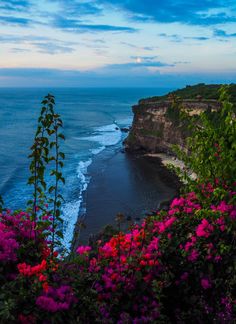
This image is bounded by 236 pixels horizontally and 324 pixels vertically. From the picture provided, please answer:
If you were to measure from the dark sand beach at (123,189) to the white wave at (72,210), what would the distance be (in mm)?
772

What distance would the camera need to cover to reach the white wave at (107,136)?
259ft

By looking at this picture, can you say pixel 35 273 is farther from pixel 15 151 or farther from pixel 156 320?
pixel 15 151

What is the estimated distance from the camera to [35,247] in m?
6.30

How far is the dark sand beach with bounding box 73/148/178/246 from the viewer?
1298 inches

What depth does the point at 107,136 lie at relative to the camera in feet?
283

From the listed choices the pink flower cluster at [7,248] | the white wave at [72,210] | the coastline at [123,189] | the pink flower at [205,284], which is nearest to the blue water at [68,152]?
the white wave at [72,210]

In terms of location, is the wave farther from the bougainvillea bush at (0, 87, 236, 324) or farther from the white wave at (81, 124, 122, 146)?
the bougainvillea bush at (0, 87, 236, 324)

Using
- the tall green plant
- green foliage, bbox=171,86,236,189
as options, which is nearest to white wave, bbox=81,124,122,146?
green foliage, bbox=171,86,236,189

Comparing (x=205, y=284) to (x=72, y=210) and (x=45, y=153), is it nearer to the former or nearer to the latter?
(x=45, y=153)

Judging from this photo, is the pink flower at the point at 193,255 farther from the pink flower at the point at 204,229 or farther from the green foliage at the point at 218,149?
the green foliage at the point at 218,149

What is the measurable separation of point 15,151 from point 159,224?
2374 inches

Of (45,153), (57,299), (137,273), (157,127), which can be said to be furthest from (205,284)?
(157,127)

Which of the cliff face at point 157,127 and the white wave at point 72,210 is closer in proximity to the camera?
the white wave at point 72,210

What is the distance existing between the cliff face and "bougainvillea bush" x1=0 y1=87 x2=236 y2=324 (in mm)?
51397
